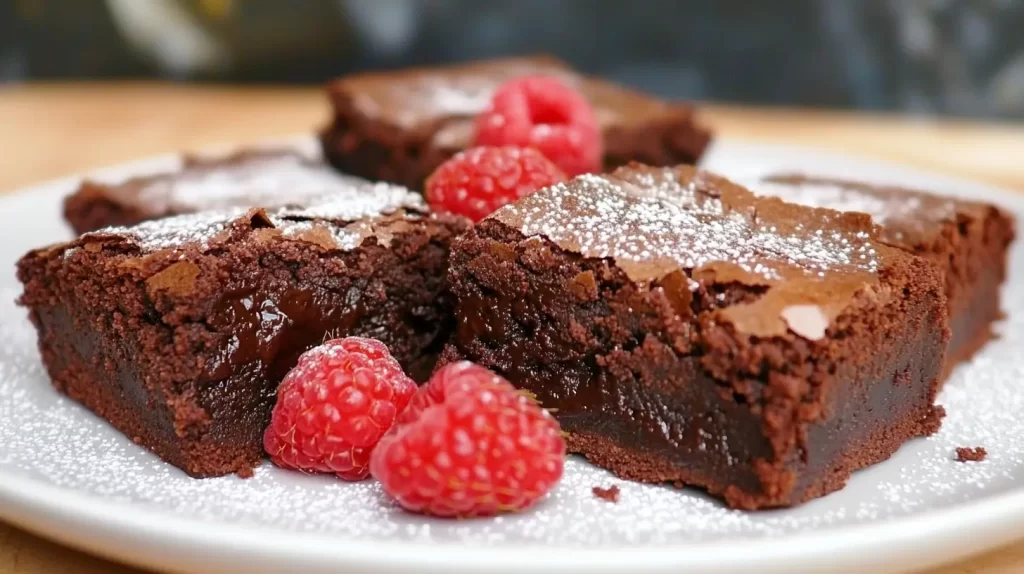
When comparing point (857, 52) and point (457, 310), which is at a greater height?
point (457, 310)

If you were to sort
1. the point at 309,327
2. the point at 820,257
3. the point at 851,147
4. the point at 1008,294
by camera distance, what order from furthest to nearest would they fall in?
the point at 851,147 → the point at 1008,294 → the point at 309,327 → the point at 820,257

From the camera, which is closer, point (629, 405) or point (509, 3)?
point (629, 405)

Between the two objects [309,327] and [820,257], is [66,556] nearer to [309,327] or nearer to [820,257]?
[309,327]

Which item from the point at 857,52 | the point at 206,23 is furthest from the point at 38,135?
the point at 857,52

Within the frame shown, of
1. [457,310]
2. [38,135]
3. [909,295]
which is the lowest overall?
[38,135]

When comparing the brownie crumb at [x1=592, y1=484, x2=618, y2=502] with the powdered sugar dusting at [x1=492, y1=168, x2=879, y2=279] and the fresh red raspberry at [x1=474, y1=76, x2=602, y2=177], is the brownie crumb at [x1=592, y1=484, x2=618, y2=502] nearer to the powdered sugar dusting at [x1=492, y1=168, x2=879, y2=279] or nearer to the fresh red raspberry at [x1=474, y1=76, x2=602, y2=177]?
the powdered sugar dusting at [x1=492, y1=168, x2=879, y2=279]

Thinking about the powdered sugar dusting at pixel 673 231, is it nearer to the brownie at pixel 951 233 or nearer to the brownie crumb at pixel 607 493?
the brownie at pixel 951 233

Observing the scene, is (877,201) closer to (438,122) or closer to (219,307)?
(438,122)

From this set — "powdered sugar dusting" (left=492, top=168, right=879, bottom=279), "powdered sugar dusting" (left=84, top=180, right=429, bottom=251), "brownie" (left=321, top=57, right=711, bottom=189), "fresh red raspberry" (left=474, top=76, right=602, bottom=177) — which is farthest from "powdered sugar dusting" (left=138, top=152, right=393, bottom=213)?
"powdered sugar dusting" (left=492, top=168, right=879, bottom=279)
